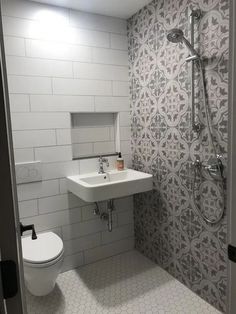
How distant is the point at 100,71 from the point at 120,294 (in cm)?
206

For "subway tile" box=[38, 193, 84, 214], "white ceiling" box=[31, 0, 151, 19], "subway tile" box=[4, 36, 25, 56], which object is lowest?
"subway tile" box=[38, 193, 84, 214]

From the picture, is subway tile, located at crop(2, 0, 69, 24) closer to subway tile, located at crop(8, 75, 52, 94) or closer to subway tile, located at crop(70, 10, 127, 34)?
subway tile, located at crop(70, 10, 127, 34)

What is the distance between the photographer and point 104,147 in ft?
8.72

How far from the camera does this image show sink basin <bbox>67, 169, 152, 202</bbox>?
6.55ft

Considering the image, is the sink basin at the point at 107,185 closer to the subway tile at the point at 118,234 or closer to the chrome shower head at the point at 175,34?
the subway tile at the point at 118,234

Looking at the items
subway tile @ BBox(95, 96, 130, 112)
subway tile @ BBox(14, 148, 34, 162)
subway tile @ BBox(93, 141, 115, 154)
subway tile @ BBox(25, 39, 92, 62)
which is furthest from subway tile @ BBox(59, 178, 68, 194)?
subway tile @ BBox(25, 39, 92, 62)

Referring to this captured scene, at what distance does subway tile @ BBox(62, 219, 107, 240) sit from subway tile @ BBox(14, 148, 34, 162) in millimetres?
764

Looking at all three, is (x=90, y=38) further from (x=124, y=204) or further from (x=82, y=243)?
(x=82, y=243)

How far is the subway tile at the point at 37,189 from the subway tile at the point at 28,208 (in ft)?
0.15

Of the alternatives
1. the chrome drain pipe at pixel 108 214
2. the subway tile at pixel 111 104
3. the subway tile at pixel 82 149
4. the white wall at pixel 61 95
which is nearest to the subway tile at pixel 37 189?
the white wall at pixel 61 95

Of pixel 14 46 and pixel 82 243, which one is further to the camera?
pixel 82 243

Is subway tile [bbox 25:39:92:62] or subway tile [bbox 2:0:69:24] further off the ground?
subway tile [bbox 2:0:69:24]

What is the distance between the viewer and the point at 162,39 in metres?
2.15

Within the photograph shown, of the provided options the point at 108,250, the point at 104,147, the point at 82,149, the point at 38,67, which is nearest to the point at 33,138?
the point at 82,149
